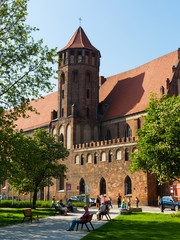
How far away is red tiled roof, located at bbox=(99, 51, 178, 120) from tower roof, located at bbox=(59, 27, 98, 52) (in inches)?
317

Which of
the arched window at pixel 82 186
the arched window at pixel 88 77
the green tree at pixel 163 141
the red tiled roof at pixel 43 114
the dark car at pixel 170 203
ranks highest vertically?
the arched window at pixel 88 77

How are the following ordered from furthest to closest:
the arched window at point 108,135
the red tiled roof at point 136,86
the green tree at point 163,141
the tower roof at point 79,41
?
1. the tower roof at point 79,41
2. the arched window at point 108,135
3. the red tiled roof at point 136,86
4. the green tree at point 163,141

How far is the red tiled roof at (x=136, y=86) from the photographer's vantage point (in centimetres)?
4934

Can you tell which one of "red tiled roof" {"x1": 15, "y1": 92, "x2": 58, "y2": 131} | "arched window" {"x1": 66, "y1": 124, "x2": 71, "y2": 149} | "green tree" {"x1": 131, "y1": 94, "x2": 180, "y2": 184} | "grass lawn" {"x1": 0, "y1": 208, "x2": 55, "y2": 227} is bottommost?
"grass lawn" {"x1": 0, "y1": 208, "x2": 55, "y2": 227}

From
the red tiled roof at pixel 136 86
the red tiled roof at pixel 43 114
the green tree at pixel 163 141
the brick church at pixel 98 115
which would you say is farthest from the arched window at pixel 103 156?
the green tree at pixel 163 141

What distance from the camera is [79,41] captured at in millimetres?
57125

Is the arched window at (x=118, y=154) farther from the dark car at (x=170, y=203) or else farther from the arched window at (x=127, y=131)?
the dark car at (x=170, y=203)

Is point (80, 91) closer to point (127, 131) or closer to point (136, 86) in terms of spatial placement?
point (136, 86)

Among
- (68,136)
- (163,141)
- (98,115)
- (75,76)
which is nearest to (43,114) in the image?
(75,76)

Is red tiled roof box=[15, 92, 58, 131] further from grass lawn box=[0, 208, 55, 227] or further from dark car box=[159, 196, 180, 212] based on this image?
grass lawn box=[0, 208, 55, 227]

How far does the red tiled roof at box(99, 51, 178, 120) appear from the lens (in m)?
49.3

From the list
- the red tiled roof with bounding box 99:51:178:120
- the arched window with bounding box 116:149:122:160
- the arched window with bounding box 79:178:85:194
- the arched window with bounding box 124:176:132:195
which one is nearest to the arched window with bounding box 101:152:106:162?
the arched window with bounding box 116:149:122:160

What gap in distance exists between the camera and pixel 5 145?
2012 centimetres

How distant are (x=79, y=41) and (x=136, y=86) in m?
13.0
